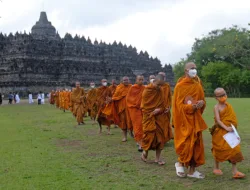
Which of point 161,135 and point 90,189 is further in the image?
point 161,135

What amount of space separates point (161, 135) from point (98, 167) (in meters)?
1.38

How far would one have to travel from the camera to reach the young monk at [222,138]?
269 inches

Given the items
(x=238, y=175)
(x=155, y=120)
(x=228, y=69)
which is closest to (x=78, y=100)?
(x=155, y=120)

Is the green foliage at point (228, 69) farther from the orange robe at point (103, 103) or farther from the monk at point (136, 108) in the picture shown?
the monk at point (136, 108)

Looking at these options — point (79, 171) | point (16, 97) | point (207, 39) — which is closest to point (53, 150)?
point (79, 171)

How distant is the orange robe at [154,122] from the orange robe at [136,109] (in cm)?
145

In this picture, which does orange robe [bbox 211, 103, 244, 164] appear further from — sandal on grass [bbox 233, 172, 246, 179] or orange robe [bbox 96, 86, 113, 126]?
orange robe [bbox 96, 86, 113, 126]

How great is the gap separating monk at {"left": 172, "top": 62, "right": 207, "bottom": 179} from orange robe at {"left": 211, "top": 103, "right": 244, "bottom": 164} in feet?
0.83

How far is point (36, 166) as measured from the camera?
321 inches

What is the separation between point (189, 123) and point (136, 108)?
10.6 feet

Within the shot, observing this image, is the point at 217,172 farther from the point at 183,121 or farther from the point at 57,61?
the point at 57,61

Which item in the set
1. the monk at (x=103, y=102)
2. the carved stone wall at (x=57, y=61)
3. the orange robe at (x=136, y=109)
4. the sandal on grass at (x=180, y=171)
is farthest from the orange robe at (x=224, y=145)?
the carved stone wall at (x=57, y=61)

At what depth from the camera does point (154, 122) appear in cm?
824

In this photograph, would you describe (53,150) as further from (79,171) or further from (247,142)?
(247,142)
